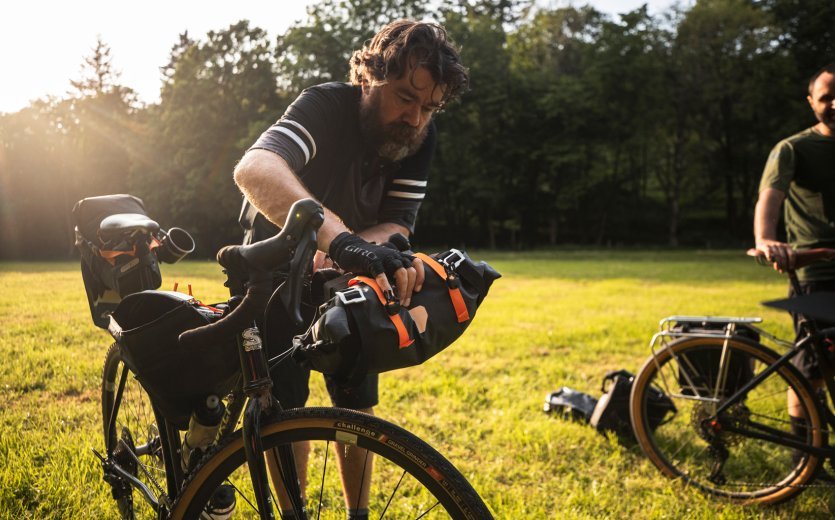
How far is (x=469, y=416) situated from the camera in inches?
186

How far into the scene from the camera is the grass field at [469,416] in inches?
125

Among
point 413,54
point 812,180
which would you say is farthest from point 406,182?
point 812,180

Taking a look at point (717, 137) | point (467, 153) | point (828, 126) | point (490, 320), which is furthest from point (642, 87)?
point (828, 126)

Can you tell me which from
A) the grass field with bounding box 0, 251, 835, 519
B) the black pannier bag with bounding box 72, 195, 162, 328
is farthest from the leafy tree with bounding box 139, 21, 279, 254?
the black pannier bag with bounding box 72, 195, 162, 328

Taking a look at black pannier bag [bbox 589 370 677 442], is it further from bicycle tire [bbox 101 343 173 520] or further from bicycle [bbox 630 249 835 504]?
bicycle tire [bbox 101 343 173 520]

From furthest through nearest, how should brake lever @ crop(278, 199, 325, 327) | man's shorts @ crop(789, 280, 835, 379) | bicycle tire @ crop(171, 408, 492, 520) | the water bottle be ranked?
1. man's shorts @ crop(789, 280, 835, 379)
2. the water bottle
3. bicycle tire @ crop(171, 408, 492, 520)
4. brake lever @ crop(278, 199, 325, 327)

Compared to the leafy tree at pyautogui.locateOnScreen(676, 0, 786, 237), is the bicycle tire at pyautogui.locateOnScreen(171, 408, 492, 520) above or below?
below

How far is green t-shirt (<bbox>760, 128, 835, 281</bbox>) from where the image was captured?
11.3 ft

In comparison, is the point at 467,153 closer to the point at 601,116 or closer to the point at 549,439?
the point at 601,116

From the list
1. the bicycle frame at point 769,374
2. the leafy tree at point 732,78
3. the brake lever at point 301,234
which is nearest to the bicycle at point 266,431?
the brake lever at point 301,234

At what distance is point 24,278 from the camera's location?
19.8 ft

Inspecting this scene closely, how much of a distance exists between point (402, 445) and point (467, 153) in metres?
35.6

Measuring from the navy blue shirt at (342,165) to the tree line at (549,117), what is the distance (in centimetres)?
2956

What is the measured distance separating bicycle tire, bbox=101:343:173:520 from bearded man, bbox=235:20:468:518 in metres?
0.59
